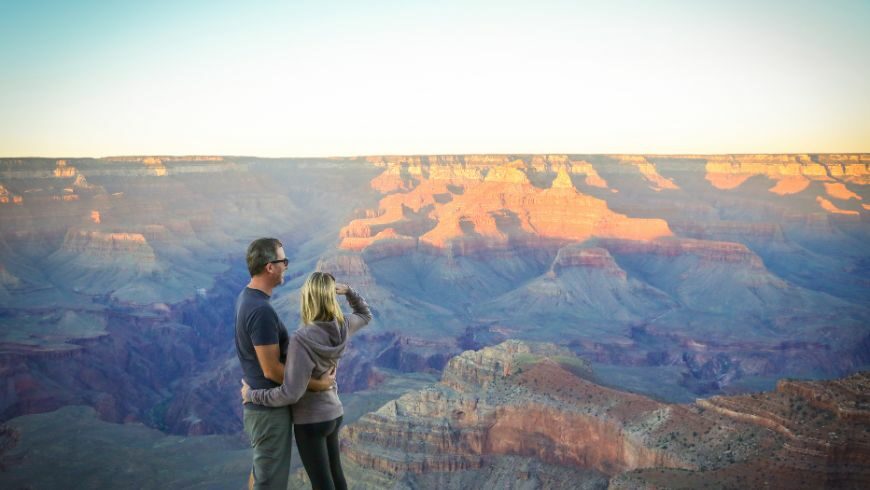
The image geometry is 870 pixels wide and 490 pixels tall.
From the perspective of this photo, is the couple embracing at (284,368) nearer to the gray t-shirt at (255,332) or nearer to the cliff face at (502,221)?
the gray t-shirt at (255,332)

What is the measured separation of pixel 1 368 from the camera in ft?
250

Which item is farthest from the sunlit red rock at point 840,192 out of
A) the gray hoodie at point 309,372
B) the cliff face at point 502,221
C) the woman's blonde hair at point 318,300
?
the woman's blonde hair at point 318,300

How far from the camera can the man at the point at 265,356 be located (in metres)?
11.0

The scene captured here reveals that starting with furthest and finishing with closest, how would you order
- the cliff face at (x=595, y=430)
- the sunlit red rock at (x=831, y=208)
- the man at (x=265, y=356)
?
the sunlit red rock at (x=831, y=208) → the cliff face at (x=595, y=430) → the man at (x=265, y=356)

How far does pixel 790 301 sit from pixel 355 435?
77060 mm

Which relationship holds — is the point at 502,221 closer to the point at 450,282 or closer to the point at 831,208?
the point at 450,282

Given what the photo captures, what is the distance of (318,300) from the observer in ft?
36.6

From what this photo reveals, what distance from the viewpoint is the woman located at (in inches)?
429

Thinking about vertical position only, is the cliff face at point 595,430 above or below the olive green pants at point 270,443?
below

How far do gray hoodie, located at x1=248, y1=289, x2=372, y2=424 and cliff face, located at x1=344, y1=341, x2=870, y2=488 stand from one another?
790 inches

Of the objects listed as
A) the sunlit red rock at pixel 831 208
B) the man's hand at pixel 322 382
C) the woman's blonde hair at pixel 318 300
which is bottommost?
the sunlit red rock at pixel 831 208

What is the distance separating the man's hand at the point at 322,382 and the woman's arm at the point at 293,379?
317 mm

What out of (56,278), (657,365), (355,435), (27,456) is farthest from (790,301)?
(56,278)

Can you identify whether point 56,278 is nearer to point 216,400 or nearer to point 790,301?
point 216,400
